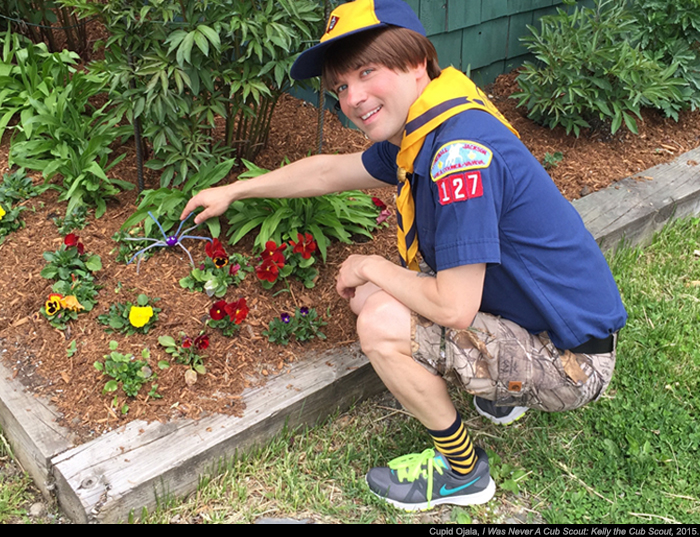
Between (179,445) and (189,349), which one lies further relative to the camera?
(189,349)

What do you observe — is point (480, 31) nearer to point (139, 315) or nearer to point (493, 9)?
point (493, 9)

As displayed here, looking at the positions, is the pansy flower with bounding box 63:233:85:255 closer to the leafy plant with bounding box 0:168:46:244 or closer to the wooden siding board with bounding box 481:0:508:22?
the leafy plant with bounding box 0:168:46:244

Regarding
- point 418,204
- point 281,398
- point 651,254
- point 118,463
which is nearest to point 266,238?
point 281,398

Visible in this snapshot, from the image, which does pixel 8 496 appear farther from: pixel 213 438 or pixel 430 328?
pixel 430 328

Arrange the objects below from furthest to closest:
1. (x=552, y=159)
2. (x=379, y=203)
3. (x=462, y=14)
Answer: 1. (x=462, y=14)
2. (x=552, y=159)
3. (x=379, y=203)

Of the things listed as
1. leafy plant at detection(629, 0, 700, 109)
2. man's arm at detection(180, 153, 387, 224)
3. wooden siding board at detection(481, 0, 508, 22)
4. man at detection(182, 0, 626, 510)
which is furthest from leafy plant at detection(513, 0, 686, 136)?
man at detection(182, 0, 626, 510)

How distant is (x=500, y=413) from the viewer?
2.45 m

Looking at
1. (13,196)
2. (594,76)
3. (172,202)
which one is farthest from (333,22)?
(594,76)

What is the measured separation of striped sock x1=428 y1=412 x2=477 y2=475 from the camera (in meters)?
2.12

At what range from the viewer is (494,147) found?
176 centimetres

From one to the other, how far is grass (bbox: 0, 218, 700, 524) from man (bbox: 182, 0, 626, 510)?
0.13m

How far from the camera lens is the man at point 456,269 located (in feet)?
5.80

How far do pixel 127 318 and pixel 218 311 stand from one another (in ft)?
1.18

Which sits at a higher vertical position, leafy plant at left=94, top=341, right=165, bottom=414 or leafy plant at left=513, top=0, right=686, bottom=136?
leafy plant at left=513, top=0, right=686, bottom=136
